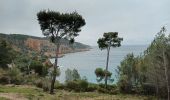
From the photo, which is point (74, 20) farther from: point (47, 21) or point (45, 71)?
point (45, 71)

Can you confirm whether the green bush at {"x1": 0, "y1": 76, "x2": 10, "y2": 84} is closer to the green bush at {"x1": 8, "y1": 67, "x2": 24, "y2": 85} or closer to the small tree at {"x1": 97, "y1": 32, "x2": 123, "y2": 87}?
the green bush at {"x1": 8, "y1": 67, "x2": 24, "y2": 85}

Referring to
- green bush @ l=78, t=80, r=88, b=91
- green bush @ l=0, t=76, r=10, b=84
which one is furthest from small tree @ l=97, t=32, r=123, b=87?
green bush @ l=0, t=76, r=10, b=84

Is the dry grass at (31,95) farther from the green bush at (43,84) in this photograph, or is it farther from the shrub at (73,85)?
the shrub at (73,85)

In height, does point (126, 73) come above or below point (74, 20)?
below

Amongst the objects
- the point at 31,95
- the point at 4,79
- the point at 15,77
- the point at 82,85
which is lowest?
the point at 31,95

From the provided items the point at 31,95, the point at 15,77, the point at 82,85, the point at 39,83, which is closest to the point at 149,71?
the point at 82,85

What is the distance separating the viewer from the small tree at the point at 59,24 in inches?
1741

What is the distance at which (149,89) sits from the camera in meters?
55.3

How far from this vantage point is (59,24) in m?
45.1

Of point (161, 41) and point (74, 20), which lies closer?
point (161, 41)

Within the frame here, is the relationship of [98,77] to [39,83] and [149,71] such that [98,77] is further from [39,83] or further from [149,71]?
[149,71]

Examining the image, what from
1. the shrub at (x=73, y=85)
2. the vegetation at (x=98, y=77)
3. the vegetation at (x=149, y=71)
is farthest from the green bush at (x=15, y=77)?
the vegetation at (x=149, y=71)

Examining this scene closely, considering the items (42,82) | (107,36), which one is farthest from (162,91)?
(42,82)

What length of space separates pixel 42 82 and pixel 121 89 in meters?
14.1
